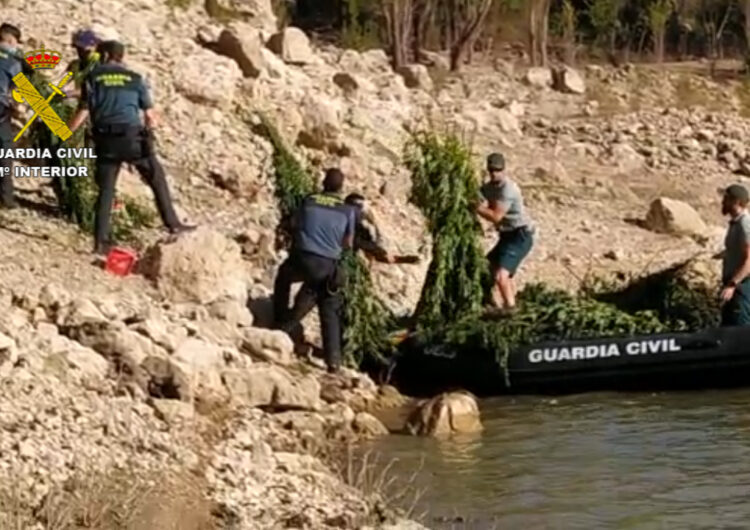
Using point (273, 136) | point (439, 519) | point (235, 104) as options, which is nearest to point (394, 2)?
point (235, 104)

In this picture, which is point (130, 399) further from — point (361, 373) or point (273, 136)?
point (273, 136)

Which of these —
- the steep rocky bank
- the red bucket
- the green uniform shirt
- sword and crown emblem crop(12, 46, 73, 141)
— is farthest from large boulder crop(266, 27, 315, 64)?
the green uniform shirt

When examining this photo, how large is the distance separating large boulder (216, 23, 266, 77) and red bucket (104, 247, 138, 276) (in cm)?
594

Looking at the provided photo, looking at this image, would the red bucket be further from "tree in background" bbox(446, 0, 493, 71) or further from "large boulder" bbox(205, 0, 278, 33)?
"tree in background" bbox(446, 0, 493, 71)

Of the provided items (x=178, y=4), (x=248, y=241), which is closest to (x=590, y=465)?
(x=248, y=241)

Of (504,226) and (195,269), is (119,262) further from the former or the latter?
(504,226)

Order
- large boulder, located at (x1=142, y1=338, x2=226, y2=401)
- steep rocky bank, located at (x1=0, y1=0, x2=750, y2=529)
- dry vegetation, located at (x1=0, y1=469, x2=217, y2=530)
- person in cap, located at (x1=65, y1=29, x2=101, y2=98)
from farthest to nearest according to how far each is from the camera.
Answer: person in cap, located at (x1=65, y1=29, x2=101, y2=98) → large boulder, located at (x1=142, y1=338, x2=226, y2=401) → steep rocky bank, located at (x1=0, y1=0, x2=750, y2=529) → dry vegetation, located at (x1=0, y1=469, x2=217, y2=530)

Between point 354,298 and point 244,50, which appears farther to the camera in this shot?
point 244,50

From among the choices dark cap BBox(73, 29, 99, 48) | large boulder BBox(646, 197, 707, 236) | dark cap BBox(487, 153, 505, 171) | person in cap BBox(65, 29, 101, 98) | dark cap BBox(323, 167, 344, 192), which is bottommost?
→ large boulder BBox(646, 197, 707, 236)

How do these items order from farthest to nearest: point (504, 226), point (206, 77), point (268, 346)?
point (206, 77) < point (504, 226) < point (268, 346)

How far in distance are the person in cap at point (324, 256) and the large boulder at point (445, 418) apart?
1.11m

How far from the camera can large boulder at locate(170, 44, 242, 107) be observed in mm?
17641

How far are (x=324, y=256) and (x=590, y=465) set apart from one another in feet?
9.07

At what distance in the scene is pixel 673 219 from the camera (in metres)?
18.5
